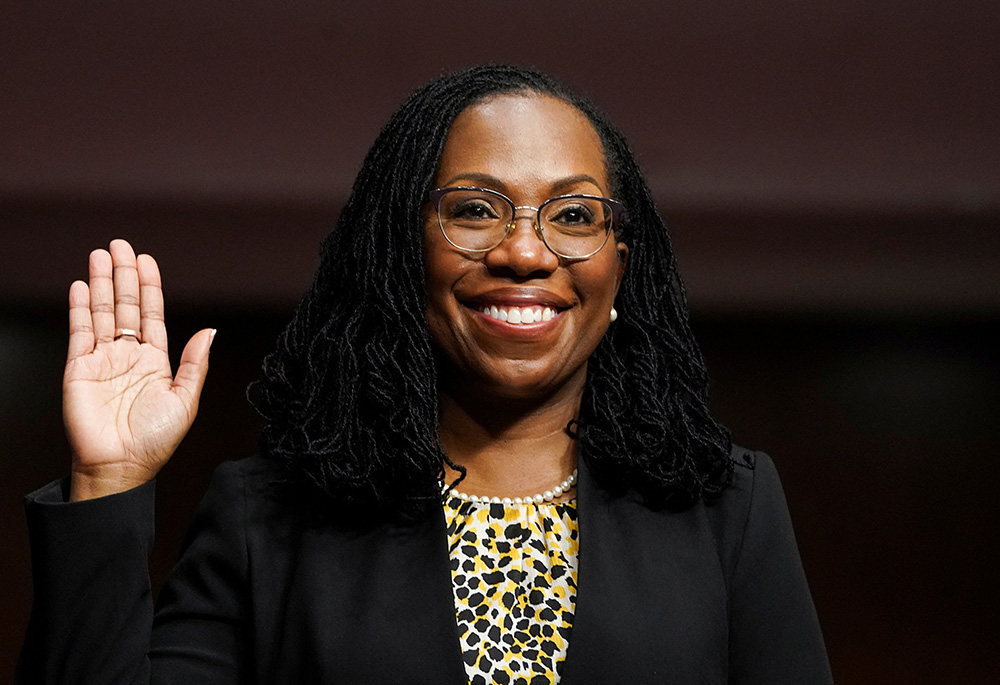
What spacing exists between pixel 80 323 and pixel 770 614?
0.82m

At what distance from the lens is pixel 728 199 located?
1933 mm

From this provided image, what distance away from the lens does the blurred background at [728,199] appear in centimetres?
191

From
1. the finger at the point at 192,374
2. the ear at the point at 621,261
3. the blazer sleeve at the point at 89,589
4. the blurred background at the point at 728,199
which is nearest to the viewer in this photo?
the blazer sleeve at the point at 89,589

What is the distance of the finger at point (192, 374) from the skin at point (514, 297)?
0.25 meters

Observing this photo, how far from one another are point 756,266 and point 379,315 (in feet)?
2.78

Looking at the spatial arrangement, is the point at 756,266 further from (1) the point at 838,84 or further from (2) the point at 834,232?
(1) the point at 838,84

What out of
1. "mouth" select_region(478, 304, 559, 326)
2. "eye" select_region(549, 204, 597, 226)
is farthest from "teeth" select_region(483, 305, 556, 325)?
"eye" select_region(549, 204, 597, 226)

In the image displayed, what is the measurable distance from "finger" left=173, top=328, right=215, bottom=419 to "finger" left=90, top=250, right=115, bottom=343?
83mm

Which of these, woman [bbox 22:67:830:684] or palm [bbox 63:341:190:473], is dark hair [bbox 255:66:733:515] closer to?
woman [bbox 22:67:830:684]

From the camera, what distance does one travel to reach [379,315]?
51.5 inches

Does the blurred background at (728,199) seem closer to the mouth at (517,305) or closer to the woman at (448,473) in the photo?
the woman at (448,473)

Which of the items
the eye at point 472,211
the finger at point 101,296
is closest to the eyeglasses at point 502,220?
the eye at point 472,211

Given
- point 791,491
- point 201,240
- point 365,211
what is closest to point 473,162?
point 365,211

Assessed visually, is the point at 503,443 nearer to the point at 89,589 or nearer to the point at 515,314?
the point at 515,314
